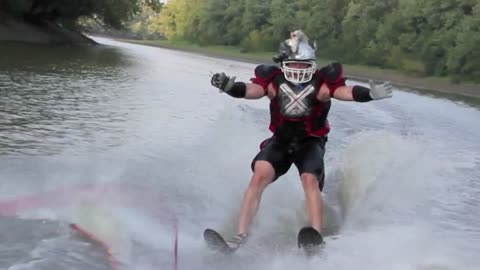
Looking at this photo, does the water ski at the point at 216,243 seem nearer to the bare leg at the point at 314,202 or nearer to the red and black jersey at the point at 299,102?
the bare leg at the point at 314,202

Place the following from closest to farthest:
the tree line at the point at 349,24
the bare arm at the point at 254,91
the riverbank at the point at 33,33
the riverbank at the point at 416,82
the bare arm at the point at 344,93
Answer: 1. the bare arm at the point at 344,93
2. the bare arm at the point at 254,91
3. the riverbank at the point at 416,82
4. the tree line at the point at 349,24
5. the riverbank at the point at 33,33

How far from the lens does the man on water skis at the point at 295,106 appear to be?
17.2 feet

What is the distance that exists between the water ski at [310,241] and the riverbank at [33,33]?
3458 cm

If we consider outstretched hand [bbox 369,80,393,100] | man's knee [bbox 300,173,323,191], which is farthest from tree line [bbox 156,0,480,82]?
man's knee [bbox 300,173,323,191]

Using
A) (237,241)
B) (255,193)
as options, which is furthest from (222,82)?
(237,241)

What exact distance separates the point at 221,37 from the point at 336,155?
219ft

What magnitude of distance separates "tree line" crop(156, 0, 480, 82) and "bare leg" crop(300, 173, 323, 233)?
101ft

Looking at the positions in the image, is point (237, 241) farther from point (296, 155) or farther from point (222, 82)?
point (222, 82)

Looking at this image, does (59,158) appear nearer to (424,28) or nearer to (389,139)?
(389,139)

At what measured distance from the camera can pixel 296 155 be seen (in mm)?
5484

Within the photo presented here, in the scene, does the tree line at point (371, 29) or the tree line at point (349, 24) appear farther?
the tree line at point (349, 24)

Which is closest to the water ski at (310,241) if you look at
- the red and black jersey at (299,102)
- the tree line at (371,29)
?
the red and black jersey at (299,102)

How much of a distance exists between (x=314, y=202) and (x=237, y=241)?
0.69m

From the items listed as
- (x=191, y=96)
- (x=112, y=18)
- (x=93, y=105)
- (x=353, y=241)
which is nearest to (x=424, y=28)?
(x=112, y=18)
